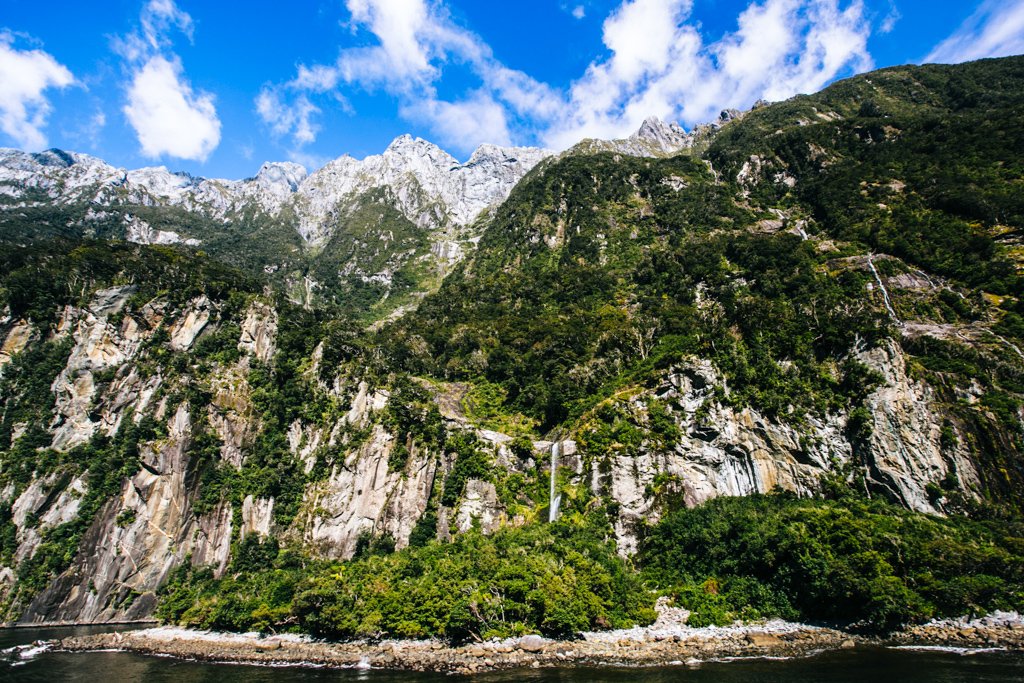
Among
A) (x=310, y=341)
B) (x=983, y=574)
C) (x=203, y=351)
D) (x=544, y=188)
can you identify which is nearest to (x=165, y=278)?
(x=203, y=351)

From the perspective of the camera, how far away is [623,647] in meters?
40.9

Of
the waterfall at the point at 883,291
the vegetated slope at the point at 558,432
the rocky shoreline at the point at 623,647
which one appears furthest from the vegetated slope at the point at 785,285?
the rocky shoreline at the point at 623,647

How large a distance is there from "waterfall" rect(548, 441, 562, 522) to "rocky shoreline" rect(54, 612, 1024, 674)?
19214 mm

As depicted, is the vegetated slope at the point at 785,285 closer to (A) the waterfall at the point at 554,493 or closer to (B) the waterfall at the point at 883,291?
(B) the waterfall at the point at 883,291

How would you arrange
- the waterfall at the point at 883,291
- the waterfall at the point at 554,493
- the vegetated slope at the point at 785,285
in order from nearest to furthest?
1. the vegetated slope at the point at 785,285
2. the waterfall at the point at 554,493
3. the waterfall at the point at 883,291

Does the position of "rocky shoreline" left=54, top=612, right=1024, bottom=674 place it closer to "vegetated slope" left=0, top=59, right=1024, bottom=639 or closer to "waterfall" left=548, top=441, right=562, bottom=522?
"vegetated slope" left=0, top=59, right=1024, bottom=639

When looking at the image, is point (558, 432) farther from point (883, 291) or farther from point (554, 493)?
point (883, 291)

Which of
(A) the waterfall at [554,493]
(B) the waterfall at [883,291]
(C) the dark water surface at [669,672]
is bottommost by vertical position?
(C) the dark water surface at [669,672]

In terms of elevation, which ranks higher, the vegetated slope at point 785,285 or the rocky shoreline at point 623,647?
the vegetated slope at point 785,285

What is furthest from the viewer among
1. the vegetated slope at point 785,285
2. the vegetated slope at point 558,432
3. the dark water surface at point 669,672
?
the vegetated slope at point 785,285

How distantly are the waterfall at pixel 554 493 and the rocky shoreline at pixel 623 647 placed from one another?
63.0 feet

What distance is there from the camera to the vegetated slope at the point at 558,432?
152ft

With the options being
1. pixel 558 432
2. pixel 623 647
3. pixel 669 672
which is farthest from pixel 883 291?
pixel 669 672

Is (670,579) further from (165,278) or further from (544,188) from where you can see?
(544,188)
